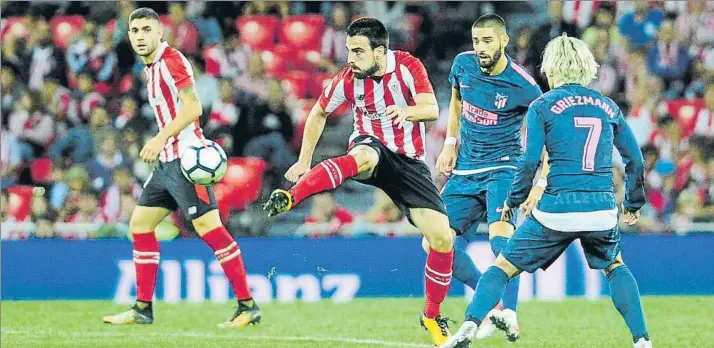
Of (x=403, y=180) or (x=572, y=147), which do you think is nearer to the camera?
(x=572, y=147)

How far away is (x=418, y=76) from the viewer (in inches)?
341

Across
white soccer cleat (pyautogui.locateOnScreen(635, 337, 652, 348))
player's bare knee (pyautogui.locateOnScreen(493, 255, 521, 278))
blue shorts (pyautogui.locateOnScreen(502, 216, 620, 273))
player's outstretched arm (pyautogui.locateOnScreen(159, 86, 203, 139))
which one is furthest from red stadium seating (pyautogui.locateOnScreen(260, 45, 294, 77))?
white soccer cleat (pyautogui.locateOnScreen(635, 337, 652, 348))

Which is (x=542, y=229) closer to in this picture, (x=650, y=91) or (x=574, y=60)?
(x=574, y=60)

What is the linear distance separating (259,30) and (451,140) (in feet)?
24.0

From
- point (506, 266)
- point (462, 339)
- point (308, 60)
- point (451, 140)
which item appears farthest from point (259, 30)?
point (462, 339)

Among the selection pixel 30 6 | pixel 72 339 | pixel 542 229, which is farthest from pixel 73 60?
pixel 542 229

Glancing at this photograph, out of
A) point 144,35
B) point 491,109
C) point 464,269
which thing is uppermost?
point 144,35

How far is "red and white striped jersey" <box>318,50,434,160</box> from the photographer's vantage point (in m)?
8.72

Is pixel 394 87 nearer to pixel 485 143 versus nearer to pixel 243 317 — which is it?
pixel 485 143

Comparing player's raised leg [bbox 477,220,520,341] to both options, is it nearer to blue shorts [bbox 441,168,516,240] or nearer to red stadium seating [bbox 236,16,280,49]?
blue shorts [bbox 441,168,516,240]

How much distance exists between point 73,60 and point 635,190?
1017 cm

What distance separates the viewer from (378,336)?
9445 millimetres

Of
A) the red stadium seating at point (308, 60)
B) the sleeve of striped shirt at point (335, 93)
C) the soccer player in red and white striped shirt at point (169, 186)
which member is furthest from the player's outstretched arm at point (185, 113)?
the red stadium seating at point (308, 60)

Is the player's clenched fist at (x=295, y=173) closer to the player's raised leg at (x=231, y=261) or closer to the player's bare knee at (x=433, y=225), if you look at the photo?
the player's bare knee at (x=433, y=225)
